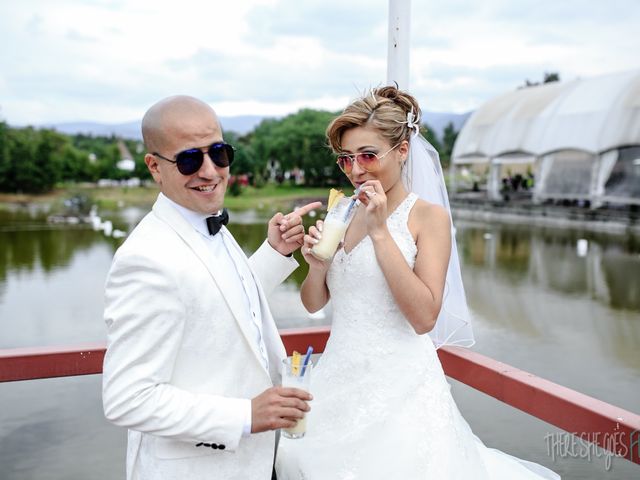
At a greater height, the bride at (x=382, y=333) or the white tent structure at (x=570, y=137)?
the white tent structure at (x=570, y=137)

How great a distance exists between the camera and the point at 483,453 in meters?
2.71

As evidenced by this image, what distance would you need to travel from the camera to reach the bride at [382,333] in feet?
7.38

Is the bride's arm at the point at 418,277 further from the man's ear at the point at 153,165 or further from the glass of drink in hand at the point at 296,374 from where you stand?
the man's ear at the point at 153,165

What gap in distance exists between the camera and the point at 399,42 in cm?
312

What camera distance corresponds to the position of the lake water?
16.5 feet

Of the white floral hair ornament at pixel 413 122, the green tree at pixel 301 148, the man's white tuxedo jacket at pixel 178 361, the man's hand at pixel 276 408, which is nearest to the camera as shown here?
the man's white tuxedo jacket at pixel 178 361

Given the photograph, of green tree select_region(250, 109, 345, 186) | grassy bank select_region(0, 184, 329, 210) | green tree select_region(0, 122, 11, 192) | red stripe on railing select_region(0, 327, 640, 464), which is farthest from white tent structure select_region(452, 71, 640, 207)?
green tree select_region(0, 122, 11, 192)

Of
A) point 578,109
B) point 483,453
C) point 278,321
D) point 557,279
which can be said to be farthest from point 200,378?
point 578,109

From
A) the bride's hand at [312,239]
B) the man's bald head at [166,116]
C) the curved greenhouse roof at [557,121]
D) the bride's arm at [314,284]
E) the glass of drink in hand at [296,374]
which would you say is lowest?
the glass of drink in hand at [296,374]

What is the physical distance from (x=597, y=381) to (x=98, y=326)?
7.04 metres

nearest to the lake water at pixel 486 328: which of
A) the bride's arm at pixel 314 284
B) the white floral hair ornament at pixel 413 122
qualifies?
the bride's arm at pixel 314 284

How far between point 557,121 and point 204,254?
31.2 metres

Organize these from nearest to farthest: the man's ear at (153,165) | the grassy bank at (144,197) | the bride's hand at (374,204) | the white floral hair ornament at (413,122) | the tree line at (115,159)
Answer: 1. the man's ear at (153,165)
2. the bride's hand at (374,204)
3. the white floral hair ornament at (413,122)
4. the grassy bank at (144,197)
5. the tree line at (115,159)

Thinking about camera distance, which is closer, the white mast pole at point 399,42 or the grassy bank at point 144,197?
the white mast pole at point 399,42
